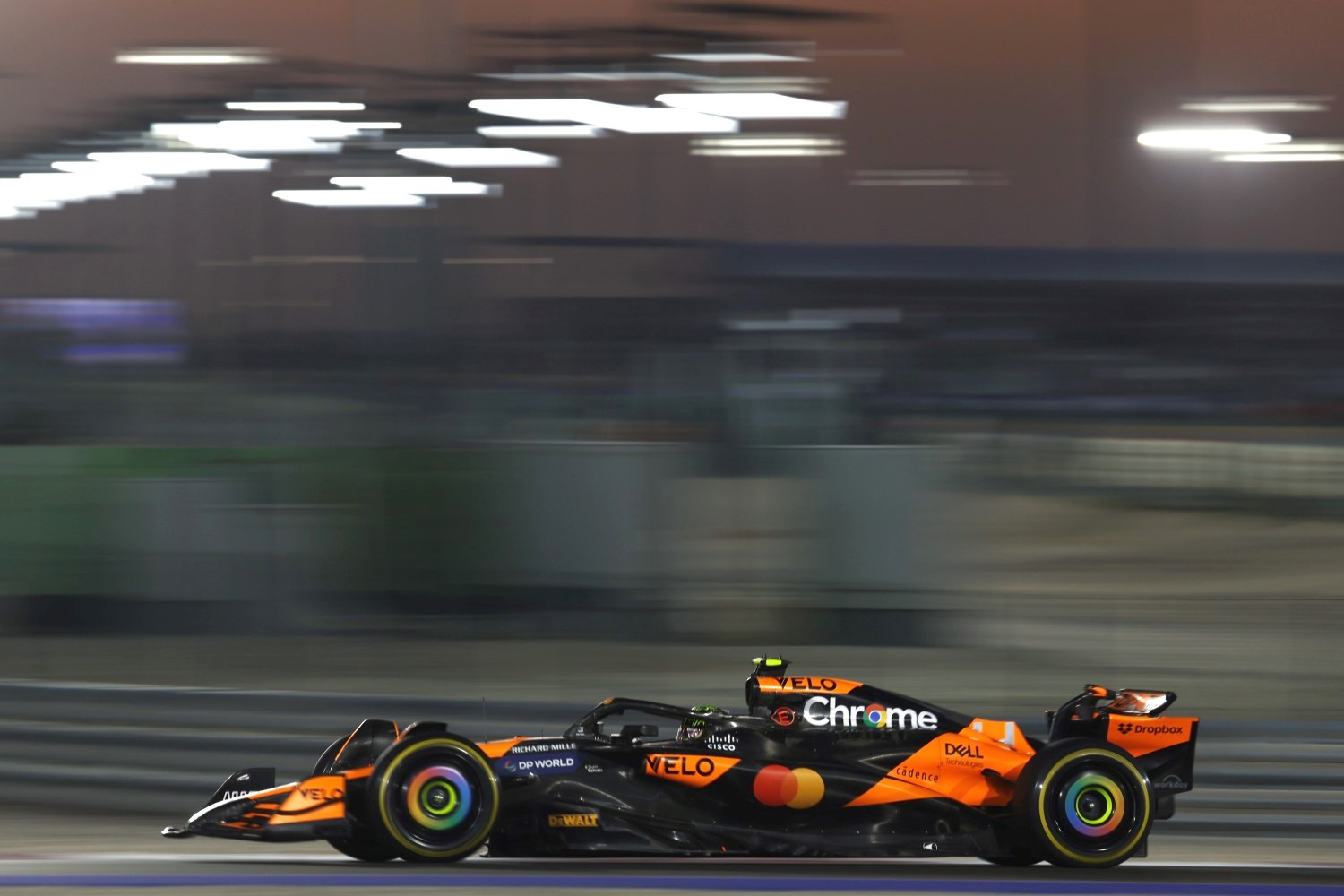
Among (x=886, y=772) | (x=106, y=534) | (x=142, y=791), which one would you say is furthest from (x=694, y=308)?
(x=886, y=772)

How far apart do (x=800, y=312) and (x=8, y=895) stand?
35.2 feet

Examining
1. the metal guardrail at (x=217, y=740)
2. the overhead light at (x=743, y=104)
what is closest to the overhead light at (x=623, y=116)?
the overhead light at (x=743, y=104)

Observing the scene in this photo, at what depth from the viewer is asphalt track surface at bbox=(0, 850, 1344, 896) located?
237 inches

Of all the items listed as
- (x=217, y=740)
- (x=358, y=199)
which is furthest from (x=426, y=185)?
(x=217, y=740)

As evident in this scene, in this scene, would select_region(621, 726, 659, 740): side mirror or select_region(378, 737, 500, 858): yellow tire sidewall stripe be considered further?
select_region(621, 726, 659, 740): side mirror

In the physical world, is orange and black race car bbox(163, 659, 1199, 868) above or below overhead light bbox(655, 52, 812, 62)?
below

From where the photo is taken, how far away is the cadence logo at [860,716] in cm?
664

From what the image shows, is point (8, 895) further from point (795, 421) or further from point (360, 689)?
point (795, 421)

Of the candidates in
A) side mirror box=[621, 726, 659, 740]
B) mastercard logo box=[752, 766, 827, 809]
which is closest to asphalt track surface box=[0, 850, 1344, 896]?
mastercard logo box=[752, 766, 827, 809]

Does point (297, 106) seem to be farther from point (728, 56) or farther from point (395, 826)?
point (395, 826)

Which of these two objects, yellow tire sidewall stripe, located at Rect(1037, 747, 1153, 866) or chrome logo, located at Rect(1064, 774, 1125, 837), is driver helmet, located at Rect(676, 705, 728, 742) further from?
chrome logo, located at Rect(1064, 774, 1125, 837)

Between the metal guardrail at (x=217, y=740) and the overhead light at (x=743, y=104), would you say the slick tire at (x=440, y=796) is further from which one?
the overhead light at (x=743, y=104)

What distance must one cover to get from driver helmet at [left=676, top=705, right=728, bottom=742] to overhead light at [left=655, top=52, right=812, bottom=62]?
11111 millimetres

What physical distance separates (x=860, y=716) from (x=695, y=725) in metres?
0.71
